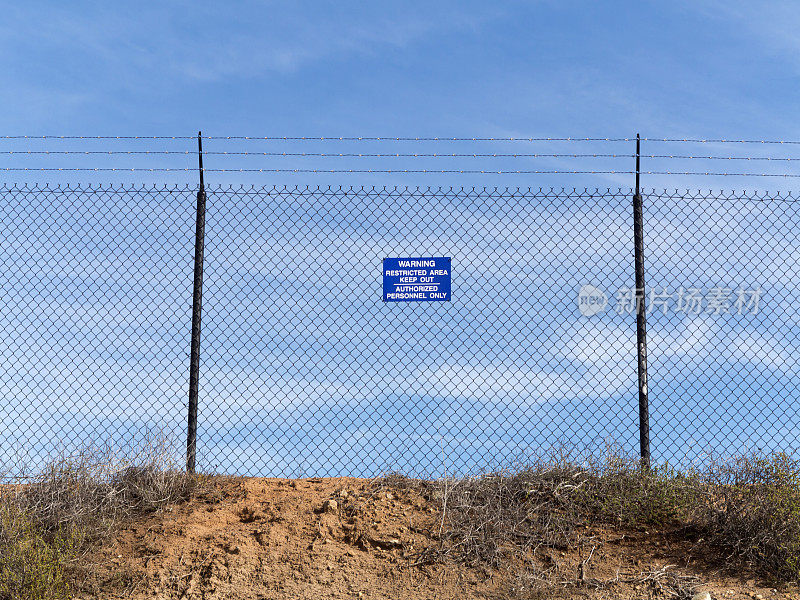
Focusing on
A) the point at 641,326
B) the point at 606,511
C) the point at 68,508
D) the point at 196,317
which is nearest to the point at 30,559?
the point at 68,508

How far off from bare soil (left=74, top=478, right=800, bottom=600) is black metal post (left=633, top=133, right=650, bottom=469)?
3.22ft

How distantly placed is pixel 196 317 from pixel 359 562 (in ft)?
9.79

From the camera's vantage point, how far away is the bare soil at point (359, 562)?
5.38 m

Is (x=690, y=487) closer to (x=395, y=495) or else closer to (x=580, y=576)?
(x=580, y=576)

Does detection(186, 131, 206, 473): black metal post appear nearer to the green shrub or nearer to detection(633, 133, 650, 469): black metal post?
the green shrub

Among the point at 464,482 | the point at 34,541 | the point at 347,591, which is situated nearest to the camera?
the point at 347,591

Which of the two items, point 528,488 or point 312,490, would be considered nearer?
point 528,488

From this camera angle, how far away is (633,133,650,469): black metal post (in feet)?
21.9

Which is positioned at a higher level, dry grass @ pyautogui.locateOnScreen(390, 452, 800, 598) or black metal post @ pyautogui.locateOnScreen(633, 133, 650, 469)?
black metal post @ pyautogui.locateOnScreen(633, 133, 650, 469)

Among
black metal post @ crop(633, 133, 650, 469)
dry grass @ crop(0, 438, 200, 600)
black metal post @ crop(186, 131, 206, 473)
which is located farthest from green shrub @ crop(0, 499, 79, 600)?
black metal post @ crop(633, 133, 650, 469)

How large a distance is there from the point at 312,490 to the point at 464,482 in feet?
4.77

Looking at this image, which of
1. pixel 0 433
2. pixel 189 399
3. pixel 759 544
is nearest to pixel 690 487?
pixel 759 544

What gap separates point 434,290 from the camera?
698 cm

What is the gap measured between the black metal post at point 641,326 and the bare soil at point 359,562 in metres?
0.98
